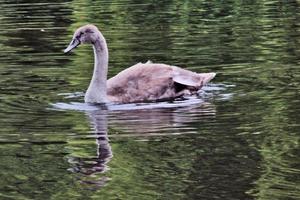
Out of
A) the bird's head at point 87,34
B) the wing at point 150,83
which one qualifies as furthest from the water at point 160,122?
the bird's head at point 87,34

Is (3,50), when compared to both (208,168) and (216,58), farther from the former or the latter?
(208,168)

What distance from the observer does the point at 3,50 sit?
58.7 feet

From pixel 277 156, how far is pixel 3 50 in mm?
9347

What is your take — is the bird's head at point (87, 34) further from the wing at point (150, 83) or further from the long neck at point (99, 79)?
the wing at point (150, 83)

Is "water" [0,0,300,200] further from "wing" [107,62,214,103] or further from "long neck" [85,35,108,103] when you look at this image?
"wing" [107,62,214,103]

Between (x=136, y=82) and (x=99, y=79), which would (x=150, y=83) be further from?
(x=99, y=79)

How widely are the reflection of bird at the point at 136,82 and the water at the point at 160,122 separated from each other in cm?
29

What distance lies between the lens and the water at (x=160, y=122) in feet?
28.7

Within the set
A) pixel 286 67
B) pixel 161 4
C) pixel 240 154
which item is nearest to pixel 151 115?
pixel 240 154

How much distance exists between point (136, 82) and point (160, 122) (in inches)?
75.8

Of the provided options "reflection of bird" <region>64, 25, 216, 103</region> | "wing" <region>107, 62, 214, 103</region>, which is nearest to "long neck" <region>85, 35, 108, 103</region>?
"reflection of bird" <region>64, 25, 216, 103</region>

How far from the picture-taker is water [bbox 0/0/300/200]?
28.7 feet

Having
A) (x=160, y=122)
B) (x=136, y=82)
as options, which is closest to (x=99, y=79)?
(x=136, y=82)

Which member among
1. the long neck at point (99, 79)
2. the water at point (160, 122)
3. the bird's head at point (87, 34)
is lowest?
the water at point (160, 122)
